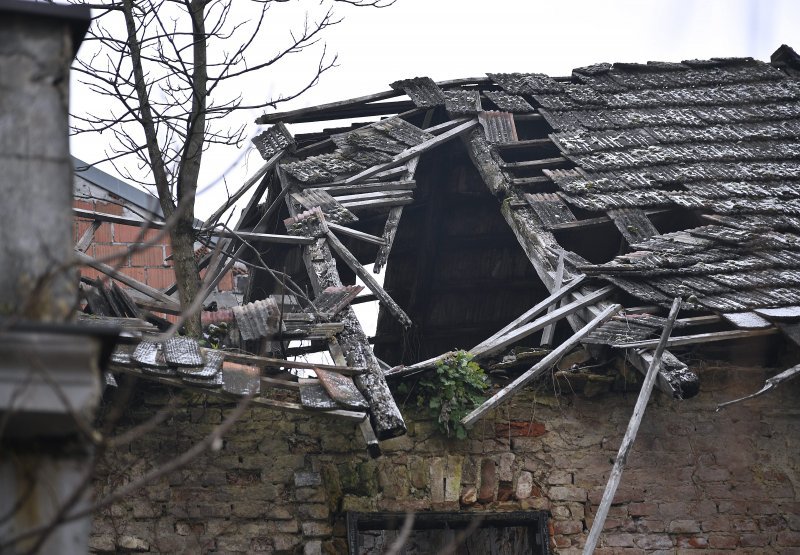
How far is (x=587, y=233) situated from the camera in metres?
8.31

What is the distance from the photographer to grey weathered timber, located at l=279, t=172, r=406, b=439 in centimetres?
581

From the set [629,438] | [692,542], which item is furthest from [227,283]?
[629,438]

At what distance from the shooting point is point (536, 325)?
6.73 m

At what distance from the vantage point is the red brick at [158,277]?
1425cm

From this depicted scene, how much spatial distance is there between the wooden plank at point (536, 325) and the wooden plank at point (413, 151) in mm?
1990

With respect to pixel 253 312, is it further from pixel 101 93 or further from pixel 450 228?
pixel 450 228

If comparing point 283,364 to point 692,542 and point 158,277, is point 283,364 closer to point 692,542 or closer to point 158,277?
point 692,542

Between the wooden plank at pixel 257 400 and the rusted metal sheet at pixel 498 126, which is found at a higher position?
the rusted metal sheet at pixel 498 126

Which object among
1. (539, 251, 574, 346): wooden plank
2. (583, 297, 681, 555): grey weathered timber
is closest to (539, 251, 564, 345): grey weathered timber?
(539, 251, 574, 346): wooden plank

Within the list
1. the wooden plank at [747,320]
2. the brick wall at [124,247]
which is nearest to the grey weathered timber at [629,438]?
the wooden plank at [747,320]

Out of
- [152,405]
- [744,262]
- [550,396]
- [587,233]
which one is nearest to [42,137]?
[152,405]

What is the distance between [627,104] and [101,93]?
13.8ft

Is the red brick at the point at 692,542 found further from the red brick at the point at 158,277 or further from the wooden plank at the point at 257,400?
the red brick at the point at 158,277

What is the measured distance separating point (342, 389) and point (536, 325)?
1409 mm
